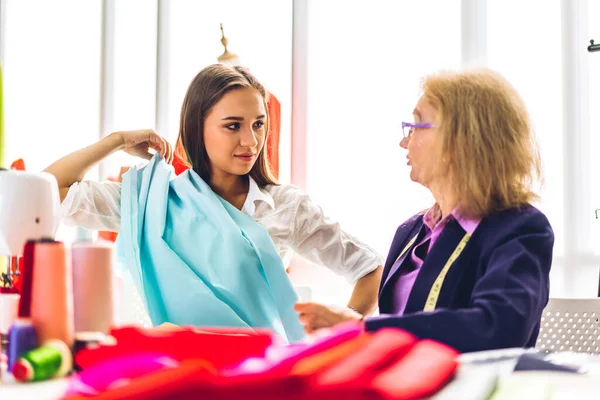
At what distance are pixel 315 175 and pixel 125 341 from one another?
2.39 meters

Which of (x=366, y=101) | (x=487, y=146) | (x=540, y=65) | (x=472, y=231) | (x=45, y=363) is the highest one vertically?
(x=540, y=65)

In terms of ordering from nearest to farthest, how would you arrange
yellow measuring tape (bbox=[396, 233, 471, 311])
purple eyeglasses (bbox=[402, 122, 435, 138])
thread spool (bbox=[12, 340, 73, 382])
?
thread spool (bbox=[12, 340, 73, 382]), yellow measuring tape (bbox=[396, 233, 471, 311]), purple eyeglasses (bbox=[402, 122, 435, 138])

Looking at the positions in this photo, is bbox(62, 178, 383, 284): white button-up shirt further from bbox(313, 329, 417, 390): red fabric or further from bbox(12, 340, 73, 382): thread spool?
bbox(313, 329, 417, 390): red fabric

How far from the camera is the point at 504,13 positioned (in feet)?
9.59

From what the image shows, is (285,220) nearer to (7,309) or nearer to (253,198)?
Answer: (253,198)

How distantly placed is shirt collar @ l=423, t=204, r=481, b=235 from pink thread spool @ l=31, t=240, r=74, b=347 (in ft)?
2.38

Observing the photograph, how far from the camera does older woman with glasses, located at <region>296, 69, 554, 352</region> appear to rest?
3.53 ft

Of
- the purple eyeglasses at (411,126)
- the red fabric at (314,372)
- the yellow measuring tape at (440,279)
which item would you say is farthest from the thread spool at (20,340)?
the purple eyeglasses at (411,126)

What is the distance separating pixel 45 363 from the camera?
819 mm

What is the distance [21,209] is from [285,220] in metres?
0.92

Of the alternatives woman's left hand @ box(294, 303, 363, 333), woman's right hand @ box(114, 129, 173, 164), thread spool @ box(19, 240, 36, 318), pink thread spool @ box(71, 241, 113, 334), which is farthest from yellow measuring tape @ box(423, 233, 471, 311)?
woman's right hand @ box(114, 129, 173, 164)

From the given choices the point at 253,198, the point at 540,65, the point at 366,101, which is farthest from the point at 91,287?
the point at 540,65

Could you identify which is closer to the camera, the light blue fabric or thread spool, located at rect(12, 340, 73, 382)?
thread spool, located at rect(12, 340, 73, 382)

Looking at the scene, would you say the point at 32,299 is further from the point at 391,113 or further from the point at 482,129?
the point at 391,113
